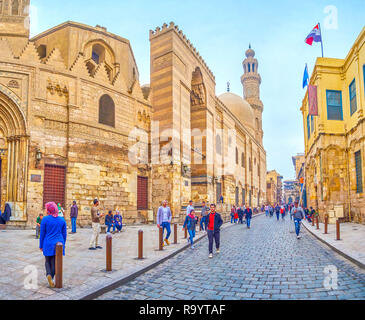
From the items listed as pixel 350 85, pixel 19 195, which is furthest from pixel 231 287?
pixel 350 85

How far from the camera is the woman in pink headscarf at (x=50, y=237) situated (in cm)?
481

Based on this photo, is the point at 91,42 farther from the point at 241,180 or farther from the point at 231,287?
the point at 241,180

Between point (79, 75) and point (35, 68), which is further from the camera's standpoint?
point (79, 75)

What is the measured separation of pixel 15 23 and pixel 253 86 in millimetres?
46979

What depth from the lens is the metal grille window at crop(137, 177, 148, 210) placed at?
18380 millimetres

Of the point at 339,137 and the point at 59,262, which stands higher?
the point at 339,137

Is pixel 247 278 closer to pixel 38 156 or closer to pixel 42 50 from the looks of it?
pixel 38 156

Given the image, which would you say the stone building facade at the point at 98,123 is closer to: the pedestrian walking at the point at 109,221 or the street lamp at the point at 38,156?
the street lamp at the point at 38,156

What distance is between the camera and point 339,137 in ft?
61.0

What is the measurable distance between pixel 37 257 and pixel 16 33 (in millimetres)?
13096

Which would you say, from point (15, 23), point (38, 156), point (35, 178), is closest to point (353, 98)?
point (38, 156)

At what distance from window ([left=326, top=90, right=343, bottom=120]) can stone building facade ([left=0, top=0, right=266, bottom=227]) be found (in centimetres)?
862

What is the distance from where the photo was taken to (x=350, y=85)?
17.9 meters

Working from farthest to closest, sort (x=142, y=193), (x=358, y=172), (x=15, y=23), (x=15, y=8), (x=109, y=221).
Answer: (x=142, y=193), (x=358, y=172), (x=15, y=8), (x=15, y=23), (x=109, y=221)
